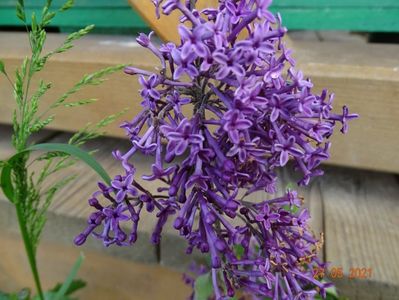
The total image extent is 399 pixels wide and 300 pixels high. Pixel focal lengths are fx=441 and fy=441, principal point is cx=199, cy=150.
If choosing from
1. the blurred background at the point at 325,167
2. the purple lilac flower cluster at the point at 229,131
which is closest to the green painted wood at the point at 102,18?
the blurred background at the point at 325,167

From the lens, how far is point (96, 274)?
1074 mm

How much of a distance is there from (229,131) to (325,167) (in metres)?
0.76

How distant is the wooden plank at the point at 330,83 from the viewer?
→ 35.3 inches

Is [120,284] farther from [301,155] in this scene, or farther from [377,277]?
[301,155]


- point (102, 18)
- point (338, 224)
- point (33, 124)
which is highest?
point (102, 18)

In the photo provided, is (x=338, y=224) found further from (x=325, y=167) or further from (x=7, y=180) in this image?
(x=7, y=180)

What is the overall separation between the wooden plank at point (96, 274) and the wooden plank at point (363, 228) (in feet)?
1.15

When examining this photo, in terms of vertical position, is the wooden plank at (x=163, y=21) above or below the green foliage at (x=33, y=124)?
above

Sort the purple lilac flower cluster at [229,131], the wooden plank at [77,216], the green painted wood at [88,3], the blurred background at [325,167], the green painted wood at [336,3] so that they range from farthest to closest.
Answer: the green painted wood at [88,3] < the green painted wood at [336,3] < the wooden plank at [77,216] < the blurred background at [325,167] < the purple lilac flower cluster at [229,131]

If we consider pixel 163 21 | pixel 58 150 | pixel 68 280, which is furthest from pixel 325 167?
pixel 58 150

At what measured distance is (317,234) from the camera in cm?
88

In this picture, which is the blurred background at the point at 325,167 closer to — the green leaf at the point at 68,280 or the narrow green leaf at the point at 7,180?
the green leaf at the point at 68,280

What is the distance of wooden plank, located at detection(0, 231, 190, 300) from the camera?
39.5 inches

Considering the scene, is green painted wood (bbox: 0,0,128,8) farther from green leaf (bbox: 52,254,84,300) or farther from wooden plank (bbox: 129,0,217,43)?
green leaf (bbox: 52,254,84,300)
